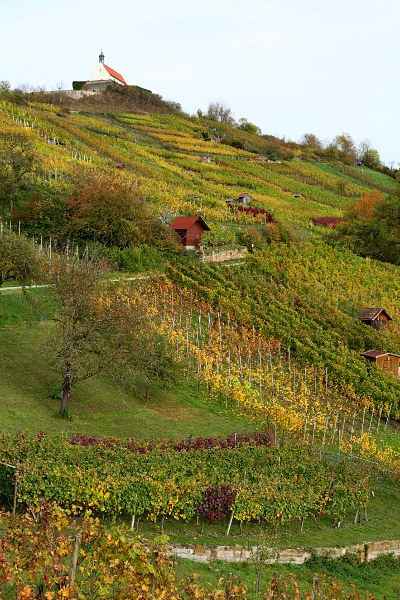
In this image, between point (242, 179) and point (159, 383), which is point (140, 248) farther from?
point (242, 179)

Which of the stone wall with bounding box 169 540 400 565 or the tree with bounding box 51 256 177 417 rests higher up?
the tree with bounding box 51 256 177 417

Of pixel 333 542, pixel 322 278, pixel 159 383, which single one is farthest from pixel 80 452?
pixel 322 278

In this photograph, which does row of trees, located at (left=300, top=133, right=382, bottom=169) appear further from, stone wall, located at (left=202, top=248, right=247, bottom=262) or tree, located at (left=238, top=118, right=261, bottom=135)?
stone wall, located at (left=202, top=248, right=247, bottom=262)

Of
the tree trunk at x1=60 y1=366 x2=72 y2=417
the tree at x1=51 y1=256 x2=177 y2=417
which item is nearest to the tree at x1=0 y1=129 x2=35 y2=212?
the tree at x1=51 y1=256 x2=177 y2=417

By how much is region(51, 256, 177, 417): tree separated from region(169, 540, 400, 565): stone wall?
832 centimetres

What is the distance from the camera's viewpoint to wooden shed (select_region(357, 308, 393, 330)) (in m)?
42.2

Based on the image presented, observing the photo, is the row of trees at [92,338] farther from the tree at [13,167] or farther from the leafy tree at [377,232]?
the leafy tree at [377,232]

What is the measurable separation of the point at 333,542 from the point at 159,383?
10602 mm

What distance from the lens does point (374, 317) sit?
Answer: 42.0 m

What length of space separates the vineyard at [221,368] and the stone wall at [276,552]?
1.00m

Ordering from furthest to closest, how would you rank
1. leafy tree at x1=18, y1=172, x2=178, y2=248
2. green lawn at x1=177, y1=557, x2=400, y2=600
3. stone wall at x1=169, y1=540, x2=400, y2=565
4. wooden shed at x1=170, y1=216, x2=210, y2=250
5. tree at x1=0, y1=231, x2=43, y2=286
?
wooden shed at x1=170, y1=216, x2=210, y2=250 → leafy tree at x1=18, y1=172, x2=178, y2=248 → tree at x1=0, y1=231, x2=43, y2=286 → stone wall at x1=169, y1=540, x2=400, y2=565 → green lawn at x1=177, y1=557, x2=400, y2=600

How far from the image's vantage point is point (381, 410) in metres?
31.8

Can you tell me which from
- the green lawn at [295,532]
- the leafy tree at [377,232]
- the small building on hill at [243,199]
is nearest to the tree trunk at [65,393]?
the green lawn at [295,532]

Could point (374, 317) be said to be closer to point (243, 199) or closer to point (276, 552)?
point (276, 552)
